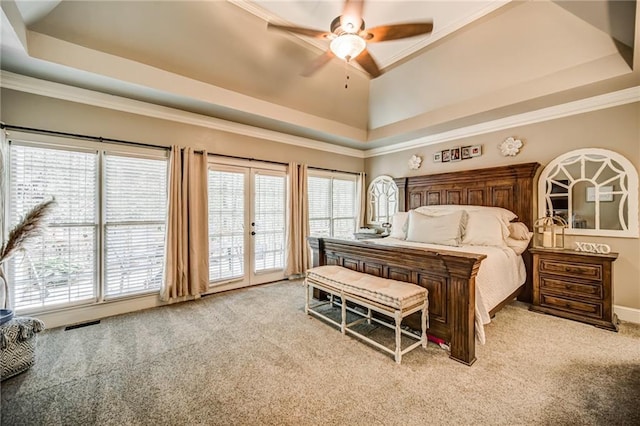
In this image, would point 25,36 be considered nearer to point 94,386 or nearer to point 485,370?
point 94,386

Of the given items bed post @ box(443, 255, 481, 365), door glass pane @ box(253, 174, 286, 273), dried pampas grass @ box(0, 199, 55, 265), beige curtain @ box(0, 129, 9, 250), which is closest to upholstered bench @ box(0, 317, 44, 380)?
dried pampas grass @ box(0, 199, 55, 265)

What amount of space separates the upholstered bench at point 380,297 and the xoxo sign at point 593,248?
2.29m

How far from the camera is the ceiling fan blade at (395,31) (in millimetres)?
2346

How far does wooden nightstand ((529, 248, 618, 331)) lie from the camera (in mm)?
2842

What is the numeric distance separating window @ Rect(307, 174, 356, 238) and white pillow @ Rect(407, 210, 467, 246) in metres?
1.62

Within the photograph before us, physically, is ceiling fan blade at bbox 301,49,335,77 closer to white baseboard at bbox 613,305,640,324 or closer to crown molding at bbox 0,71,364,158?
crown molding at bbox 0,71,364,158

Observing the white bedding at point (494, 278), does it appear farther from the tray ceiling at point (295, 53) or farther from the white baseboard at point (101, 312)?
the tray ceiling at point (295, 53)

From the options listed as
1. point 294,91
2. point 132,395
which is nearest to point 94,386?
point 132,395

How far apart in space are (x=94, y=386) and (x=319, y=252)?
2513 millimetres

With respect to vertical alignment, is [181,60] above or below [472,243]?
above

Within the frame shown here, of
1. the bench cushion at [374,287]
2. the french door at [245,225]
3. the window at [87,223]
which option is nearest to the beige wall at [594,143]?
the bench cushion at [374,287]

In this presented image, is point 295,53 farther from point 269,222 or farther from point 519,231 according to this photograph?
point 519,231

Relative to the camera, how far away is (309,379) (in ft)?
6.63

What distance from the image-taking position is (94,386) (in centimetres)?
195
